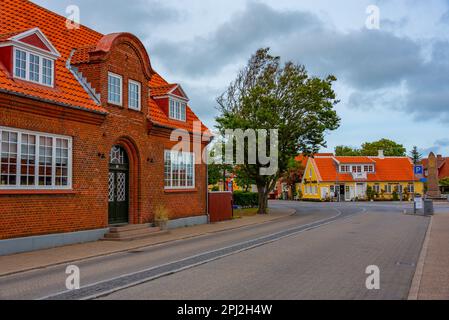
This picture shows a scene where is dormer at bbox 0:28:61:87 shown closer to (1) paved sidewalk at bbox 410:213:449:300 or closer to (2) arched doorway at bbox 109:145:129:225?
(2) arched doorway at bbox 109:145:129:225

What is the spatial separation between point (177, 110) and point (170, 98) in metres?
0.86

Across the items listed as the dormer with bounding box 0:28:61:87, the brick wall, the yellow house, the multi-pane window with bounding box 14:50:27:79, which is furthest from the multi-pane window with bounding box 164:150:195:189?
the yellow house

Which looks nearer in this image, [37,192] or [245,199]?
[37,192]

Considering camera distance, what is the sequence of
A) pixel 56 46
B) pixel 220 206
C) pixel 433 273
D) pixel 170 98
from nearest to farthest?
pixel 433 273
pixel 56 46
pixel 170 98
pixel 220 206

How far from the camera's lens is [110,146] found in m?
18.0

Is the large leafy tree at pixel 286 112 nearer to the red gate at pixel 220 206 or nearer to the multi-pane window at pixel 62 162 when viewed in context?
the red gate at pixel 220 206

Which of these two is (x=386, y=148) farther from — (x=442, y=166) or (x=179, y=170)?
(x=179, y=170)

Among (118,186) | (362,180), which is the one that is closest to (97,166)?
(118,186)

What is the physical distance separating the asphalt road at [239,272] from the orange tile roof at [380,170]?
4894 centimetres

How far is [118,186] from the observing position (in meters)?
19.2

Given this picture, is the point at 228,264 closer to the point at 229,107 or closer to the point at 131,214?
the point at 131,214

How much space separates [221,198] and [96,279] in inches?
709

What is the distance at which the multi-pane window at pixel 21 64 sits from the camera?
575 inches
